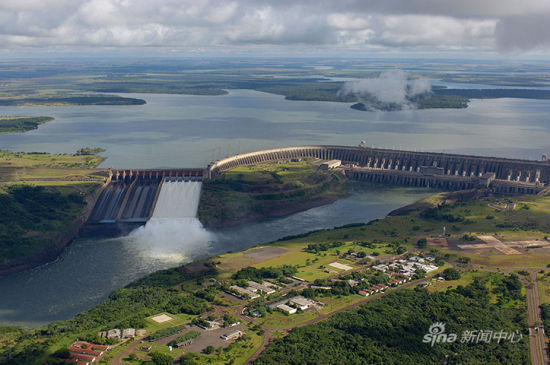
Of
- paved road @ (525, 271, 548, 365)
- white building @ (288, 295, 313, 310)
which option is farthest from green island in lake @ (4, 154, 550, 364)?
paved road @ (525, 271, 548, 365)

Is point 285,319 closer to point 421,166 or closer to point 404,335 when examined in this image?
point 404,335

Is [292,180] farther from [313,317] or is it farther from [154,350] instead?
[154,350]

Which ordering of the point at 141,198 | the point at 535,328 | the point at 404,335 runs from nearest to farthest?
the point at 404,335, the point at 535,328, the point at 141,198

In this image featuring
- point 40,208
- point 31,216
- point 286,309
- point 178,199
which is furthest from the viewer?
point 178,199

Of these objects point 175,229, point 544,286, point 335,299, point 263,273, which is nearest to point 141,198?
point 175,229

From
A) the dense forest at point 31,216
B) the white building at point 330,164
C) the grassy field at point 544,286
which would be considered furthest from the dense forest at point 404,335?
the white building at point 330,164

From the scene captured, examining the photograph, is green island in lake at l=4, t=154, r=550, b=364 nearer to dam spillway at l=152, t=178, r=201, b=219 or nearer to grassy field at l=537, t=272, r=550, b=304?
grassy field at l=537, t=272, r=550, b=304
